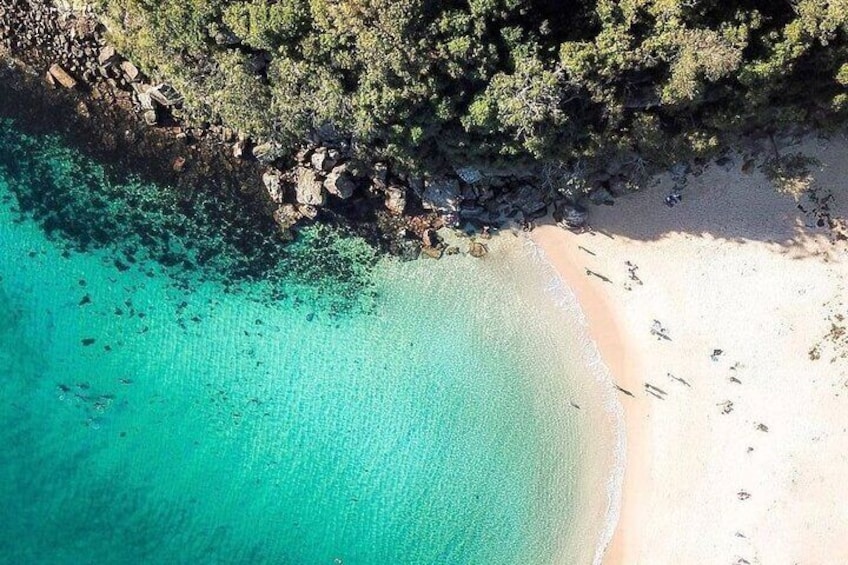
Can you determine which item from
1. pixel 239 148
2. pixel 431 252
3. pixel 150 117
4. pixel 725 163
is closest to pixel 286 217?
pixel 239 148

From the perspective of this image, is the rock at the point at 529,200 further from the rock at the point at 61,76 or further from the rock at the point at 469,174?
the rock at the point at 61,76

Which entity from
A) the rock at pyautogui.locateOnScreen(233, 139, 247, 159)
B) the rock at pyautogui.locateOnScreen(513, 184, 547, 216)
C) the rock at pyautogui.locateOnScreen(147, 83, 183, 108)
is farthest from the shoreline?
the rock at pyautogui.locateOnScreen(147, 83, 183, 108)

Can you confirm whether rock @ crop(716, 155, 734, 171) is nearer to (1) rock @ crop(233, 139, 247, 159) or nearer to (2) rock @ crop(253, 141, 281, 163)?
(2) rock @ crop(253, 141, 281, 163)

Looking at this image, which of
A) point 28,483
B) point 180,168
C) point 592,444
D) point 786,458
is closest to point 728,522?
point 786,458

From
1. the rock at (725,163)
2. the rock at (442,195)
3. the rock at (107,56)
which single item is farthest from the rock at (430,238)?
the rock at (107,56)

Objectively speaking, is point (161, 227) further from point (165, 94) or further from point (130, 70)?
point (130, 70)

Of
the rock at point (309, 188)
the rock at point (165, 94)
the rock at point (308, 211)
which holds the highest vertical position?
the rock at point (165, 94)

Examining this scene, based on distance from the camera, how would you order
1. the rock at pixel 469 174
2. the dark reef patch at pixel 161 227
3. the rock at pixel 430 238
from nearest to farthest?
the rock at pixel 469 174, the rock at pixel 430 238, the dark reef patch at pixel 161 227
